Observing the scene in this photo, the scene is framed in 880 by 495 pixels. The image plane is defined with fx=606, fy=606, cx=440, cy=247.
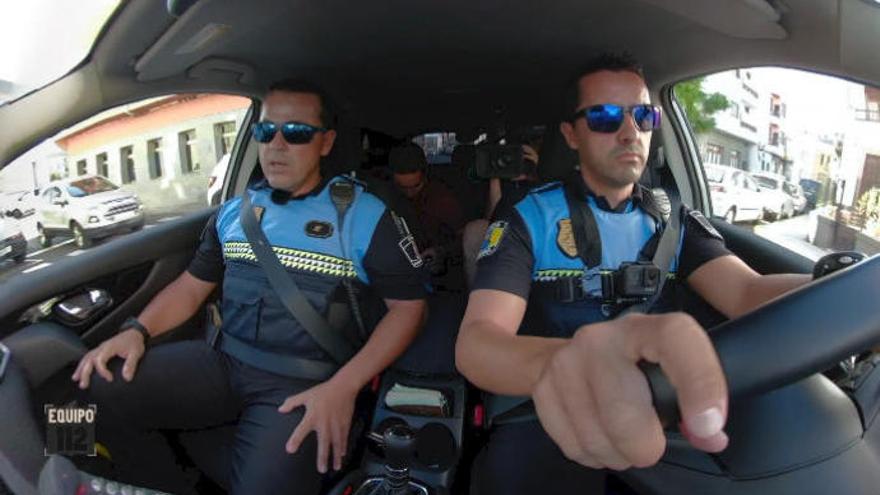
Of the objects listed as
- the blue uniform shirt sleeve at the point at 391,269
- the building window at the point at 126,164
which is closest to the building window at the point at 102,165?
the building window at the point at 126,164

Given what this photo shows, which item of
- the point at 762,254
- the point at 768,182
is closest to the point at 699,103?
the point at 768,182

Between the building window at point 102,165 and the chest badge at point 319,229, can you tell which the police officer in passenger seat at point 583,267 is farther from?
the building window at point 102,165

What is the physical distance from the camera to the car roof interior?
1515 millimetres

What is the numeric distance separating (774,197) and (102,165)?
8.27 ft

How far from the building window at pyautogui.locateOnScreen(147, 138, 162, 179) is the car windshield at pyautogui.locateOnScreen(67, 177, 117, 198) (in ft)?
1.62

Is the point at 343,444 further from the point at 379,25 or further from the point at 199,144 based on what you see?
the point at 199,144

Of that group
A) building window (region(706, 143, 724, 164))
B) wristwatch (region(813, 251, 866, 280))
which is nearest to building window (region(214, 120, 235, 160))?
building window (region(706, 143, 724, 164))

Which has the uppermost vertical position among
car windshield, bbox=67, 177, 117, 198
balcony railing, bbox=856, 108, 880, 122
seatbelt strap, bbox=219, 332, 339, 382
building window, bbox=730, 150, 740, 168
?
balcony railing, bbox=856, 108, 880, 122

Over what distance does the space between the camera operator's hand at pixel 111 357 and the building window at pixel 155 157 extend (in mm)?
1275

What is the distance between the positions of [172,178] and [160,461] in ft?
5.74

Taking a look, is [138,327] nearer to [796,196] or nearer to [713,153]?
[796,196]

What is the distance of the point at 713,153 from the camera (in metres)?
2.69

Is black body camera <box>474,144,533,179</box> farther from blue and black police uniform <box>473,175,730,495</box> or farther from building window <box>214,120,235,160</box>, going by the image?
building window <box>214,120,235,160</box>

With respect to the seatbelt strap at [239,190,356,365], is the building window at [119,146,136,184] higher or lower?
higher
